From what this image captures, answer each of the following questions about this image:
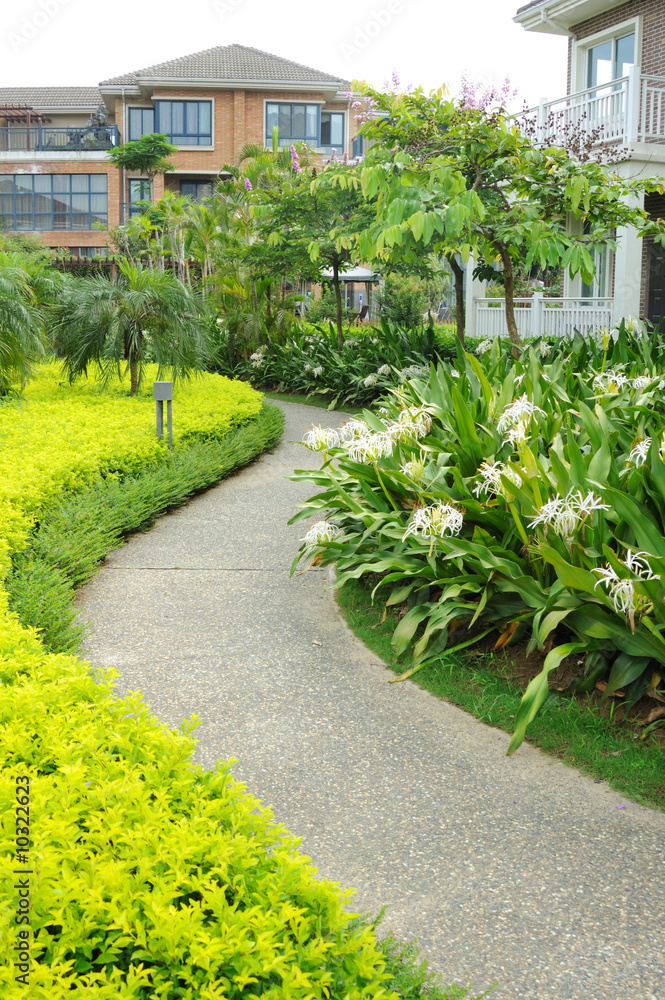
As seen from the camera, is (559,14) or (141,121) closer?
(559,14)

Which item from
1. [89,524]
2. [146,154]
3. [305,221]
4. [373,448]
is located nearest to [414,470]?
[373,448]

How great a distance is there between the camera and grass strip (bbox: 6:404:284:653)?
484 cm

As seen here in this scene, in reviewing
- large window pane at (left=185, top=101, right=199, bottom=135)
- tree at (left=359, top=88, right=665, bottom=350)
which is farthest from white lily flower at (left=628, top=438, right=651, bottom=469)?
large window pane at (left=185, top=101, right=199, bottom=135)

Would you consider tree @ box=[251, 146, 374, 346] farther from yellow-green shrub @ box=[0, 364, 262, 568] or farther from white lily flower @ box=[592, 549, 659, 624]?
white lily flower @ box=[592, 549, 659, 624]

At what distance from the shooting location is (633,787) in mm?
3529

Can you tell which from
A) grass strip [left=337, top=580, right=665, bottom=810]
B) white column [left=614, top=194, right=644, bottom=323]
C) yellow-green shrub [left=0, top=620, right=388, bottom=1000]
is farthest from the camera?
white column [left=614, top=194, right=644, bottom=323]

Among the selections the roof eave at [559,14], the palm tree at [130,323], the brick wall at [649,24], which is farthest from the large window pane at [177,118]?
the palm tree at [130,323]

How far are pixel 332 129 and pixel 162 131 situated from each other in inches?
308

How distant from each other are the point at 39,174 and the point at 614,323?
3687 cm

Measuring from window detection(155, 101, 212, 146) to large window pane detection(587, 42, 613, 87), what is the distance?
81.9 feet

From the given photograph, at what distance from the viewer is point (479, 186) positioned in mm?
10508

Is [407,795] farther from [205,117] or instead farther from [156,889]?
[205,117]

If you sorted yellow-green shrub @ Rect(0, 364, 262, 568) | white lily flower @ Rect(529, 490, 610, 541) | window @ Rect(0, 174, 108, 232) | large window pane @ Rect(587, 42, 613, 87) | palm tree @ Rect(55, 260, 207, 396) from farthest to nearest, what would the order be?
window @ Rect(0, 174, 108, 232)
large window pane @ Rect(587, 42, 613, 87)
palm tree @ Rect(55, 260, 207, 396)
yellow-green shrub @ Rect(0, 364, 262, 568)
white lily flower @ Rect(529, 490, 610, 541)

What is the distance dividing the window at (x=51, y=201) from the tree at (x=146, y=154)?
4.89 m
